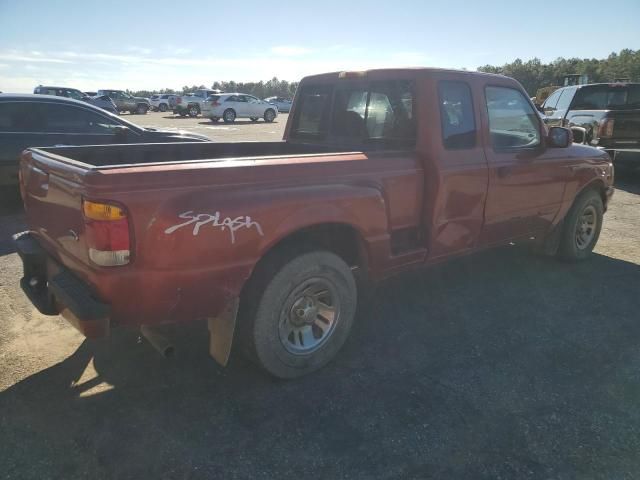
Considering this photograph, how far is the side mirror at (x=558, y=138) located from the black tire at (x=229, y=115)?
25.0 metres

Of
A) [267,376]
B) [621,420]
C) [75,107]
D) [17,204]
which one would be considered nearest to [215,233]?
[267,376]

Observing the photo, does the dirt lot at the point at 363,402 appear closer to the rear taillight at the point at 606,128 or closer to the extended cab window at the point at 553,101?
the rear taillight at the point at 606,128

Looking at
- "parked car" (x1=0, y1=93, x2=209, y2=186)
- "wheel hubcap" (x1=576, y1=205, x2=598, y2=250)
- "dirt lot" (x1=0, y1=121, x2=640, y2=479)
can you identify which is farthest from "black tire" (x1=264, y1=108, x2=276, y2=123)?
"dirt lot" (x1=0, y1=121, x2=640, y2=479)

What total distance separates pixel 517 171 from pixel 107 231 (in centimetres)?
334

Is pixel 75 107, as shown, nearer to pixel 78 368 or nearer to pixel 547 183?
pixel 78 368

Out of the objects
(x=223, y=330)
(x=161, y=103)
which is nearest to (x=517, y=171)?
(x=223, y=330)

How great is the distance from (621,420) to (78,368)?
3.26 meters

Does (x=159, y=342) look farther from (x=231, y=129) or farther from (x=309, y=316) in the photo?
(x=231, y=129)

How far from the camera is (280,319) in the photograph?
2873mm

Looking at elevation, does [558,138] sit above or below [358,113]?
below

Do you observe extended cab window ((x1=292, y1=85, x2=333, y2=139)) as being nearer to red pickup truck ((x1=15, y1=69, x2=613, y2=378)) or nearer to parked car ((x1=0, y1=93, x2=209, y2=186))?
red pickup truck ((x1=15, y1=69, x2=613, y2=378))

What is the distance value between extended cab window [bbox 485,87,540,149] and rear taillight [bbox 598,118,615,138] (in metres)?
5.76

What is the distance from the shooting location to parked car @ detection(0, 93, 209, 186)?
661cm

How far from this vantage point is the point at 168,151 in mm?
3830
